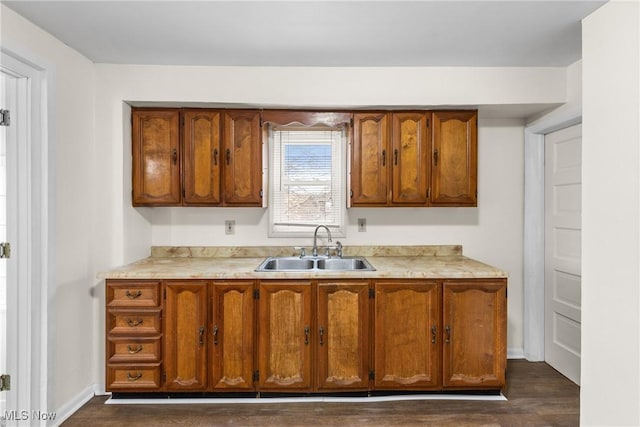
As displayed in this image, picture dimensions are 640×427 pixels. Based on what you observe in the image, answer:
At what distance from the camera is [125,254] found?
2834 mm

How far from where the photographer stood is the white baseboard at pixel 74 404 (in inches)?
92.8

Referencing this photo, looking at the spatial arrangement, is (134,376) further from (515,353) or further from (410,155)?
(515,353)

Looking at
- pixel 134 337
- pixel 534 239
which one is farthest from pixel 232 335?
pixel 534 239

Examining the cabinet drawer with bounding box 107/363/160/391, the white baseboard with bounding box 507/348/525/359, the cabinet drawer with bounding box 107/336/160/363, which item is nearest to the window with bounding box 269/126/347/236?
the cabinet drawer with bounding box 107/336/160/363

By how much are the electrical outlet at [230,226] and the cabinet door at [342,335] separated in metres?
1.10

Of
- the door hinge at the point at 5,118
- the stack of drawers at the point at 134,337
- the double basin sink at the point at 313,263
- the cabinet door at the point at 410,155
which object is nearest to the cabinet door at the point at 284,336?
the double basin sink at the point at 313,263

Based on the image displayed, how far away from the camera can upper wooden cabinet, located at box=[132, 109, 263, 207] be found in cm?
287

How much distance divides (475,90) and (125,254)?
288 centimetres

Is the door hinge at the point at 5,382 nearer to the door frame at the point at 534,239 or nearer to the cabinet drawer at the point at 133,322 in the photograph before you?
the cabinet drawer at the point at 133,322

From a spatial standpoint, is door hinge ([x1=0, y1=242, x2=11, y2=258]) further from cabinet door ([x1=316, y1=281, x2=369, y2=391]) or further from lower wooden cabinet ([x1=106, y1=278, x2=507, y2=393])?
cabinet door ([x1=316, y1=281, x2=369, y2=391])

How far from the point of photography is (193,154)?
287 cm

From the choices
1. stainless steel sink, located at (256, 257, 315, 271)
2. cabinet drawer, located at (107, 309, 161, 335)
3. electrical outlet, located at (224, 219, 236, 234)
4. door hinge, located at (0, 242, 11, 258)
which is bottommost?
cabinet drawer, located at (107, 309, 161, 335)

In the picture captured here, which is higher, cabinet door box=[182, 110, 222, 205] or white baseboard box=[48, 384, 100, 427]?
cabinet door box=[182, 110, 222, 205]
